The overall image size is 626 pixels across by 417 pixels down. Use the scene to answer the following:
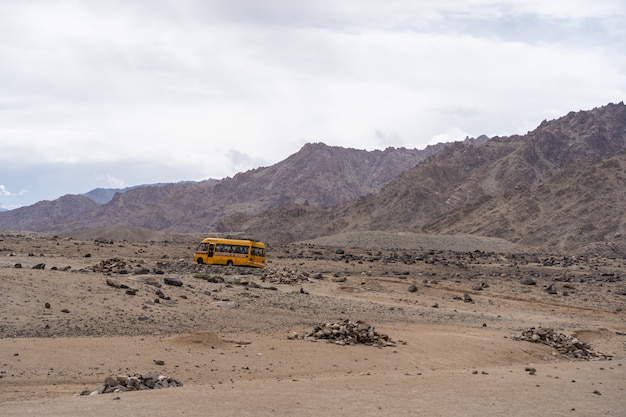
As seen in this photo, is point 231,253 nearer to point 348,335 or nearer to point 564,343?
point 348,335

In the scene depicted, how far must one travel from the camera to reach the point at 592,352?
18672 mm

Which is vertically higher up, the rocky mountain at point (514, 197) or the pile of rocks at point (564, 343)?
the rocky mountain at point (514, 197)

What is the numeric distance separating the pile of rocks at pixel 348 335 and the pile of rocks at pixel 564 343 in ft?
15.8

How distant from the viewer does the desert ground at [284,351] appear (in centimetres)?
1135

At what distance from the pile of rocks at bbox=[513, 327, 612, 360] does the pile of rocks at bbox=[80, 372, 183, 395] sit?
1150 centimetres

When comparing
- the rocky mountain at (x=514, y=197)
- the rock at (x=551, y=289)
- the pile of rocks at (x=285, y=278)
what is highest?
the rocky mountain at (x=514, y=197)

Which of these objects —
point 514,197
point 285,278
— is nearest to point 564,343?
point 285,278

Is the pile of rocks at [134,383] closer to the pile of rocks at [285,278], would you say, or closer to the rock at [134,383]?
the rock at [134,383]

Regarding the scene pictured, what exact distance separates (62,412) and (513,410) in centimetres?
767

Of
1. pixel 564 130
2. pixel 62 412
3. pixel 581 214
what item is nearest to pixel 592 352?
pixel 62 412

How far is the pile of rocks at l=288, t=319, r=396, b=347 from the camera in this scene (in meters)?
16.9

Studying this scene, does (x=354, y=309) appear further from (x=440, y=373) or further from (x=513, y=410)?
(x=513, y=410)

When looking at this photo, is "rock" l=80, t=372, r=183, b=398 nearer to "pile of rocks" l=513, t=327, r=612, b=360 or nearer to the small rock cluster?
"pile of rocks" l=513, t=327, r=612, b=360

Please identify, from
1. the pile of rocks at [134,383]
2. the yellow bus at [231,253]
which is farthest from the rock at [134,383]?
the yellow bus at [231,253]
